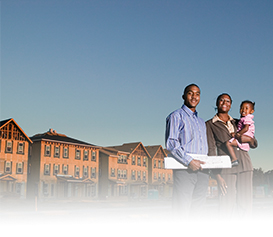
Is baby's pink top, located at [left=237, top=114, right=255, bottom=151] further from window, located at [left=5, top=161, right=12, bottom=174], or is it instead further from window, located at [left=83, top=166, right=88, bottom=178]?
window, located at [left=83, top=166, right=88, bottom=178]

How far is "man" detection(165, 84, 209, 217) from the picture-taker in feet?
12.5

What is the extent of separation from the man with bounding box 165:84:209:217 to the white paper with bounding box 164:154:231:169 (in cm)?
5

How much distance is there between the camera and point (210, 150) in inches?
173

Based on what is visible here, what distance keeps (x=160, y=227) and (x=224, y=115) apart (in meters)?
1.47

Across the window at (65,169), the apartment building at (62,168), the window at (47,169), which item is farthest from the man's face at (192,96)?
the window at (65,169)

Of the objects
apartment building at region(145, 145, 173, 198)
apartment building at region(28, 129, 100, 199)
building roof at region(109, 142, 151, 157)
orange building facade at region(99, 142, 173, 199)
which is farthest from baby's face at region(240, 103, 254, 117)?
apartment building at region(145, 145, 173, 198)

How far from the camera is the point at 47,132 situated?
66.4 meters

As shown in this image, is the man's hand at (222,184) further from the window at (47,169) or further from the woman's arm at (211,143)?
the window at (47,169)

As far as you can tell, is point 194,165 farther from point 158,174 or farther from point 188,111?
point 158,174

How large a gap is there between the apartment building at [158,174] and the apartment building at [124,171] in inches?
59.8

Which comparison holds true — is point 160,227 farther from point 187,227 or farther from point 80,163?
point 80,163

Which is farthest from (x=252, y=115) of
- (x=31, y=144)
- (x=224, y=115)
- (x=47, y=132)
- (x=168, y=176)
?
(x=168, y=176)

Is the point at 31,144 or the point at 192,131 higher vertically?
the point at 31,144

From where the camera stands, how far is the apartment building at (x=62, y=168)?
56.2 m
